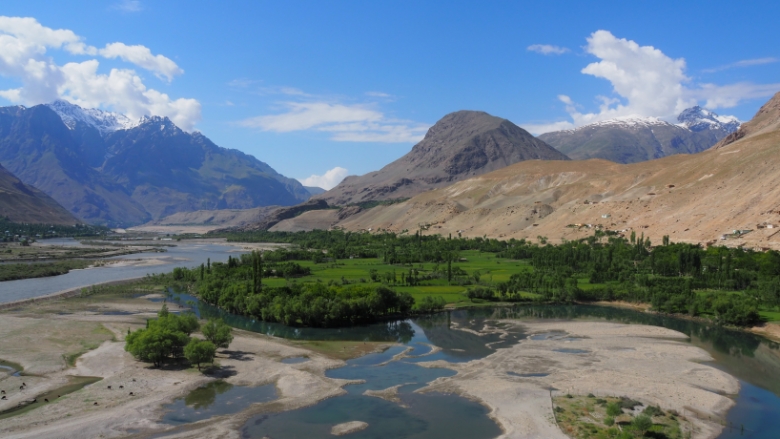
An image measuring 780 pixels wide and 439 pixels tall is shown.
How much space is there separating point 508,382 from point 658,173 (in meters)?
167

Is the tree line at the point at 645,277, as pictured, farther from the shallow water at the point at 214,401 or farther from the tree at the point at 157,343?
the shallow water at the point at 214,401

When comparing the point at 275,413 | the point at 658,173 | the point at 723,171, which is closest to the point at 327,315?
the point at 275,413

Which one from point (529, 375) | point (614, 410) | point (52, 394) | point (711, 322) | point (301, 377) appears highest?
point (711, 322)

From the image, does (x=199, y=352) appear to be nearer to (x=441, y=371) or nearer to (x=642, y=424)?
(x=441, y=371)

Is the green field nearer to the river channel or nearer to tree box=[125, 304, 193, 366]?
the river channel

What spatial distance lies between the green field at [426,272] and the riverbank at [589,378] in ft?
95.8

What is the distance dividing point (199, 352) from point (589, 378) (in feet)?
111

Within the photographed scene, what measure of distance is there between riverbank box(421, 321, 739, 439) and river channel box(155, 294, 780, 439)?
1361 mm

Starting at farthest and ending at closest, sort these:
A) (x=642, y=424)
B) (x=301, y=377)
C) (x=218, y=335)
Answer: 1. (x=218, y=335)
2. (x=301, y=377)
3. (x=642, y=424)

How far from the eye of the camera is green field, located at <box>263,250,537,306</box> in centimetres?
9631

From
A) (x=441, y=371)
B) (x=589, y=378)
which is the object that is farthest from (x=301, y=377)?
(x=589, y=378)

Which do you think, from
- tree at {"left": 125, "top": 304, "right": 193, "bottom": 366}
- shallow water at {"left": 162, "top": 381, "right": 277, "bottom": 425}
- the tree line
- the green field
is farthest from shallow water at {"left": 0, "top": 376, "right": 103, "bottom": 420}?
the tree line

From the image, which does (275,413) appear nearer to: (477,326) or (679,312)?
(477,326)

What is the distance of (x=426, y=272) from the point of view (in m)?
118
